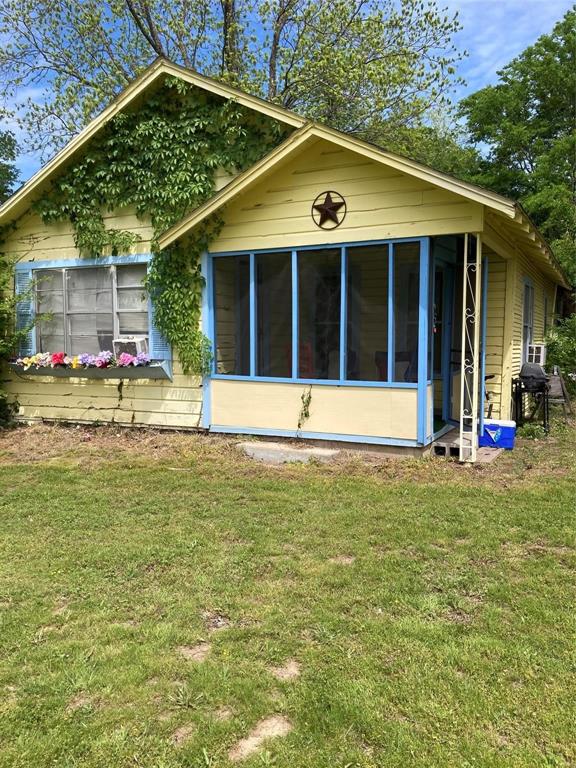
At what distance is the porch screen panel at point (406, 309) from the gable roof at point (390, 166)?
81cm

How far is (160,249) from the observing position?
298 inches

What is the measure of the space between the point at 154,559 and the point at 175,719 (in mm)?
1619

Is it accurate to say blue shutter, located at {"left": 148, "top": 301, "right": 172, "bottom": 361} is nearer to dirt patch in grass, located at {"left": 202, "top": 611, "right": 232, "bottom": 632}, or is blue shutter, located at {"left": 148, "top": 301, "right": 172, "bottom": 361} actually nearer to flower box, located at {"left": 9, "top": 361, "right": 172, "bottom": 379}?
flower box, located at {"left": 9, "top": 361, "right": 172, "bottom": 379}

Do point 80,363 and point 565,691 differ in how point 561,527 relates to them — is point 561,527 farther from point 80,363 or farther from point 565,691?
point 80,363

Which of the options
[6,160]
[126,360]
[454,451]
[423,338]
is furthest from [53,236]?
[6,160]

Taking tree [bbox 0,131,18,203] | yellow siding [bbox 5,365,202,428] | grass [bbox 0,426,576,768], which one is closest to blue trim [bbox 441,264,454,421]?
grass [bbox 0,426,576,768]

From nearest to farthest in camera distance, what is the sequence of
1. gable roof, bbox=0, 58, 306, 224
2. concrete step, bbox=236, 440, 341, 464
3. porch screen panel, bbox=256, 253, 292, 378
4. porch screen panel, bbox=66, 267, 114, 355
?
concrete step, bbox=236, 440, 341, 464 → porch screen panel, bbox=256, 253, 292, 378 → gable roof, bbox=0, 58, 306, 224 → porch screen panel, bbox=66, 267, 114, 355

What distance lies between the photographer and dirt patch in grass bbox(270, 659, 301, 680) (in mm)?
2459

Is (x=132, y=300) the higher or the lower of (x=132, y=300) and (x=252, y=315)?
the higher

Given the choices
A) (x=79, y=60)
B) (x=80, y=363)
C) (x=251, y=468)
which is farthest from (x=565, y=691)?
(x=79, y=60)

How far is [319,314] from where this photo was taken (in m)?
6.90

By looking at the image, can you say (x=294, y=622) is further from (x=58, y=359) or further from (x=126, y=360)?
(x=58, y=359)

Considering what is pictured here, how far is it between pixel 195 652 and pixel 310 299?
16.2ft

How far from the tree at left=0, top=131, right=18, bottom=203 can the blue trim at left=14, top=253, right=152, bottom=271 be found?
19.6 m
